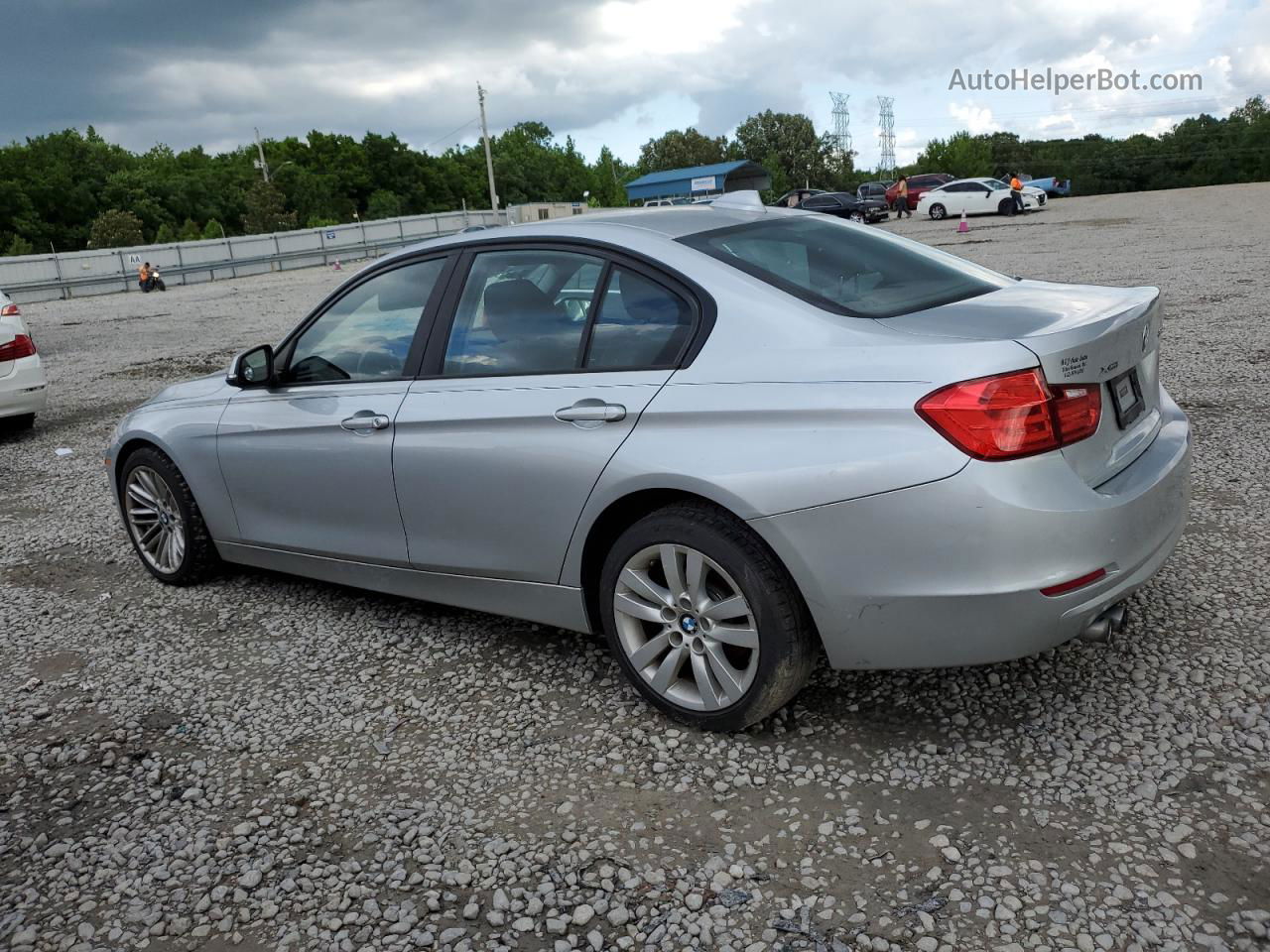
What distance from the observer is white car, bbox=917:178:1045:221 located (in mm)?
37500

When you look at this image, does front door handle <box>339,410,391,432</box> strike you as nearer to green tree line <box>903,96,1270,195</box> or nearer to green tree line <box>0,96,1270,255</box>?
green tree line <box>0,96,1270,255</box>

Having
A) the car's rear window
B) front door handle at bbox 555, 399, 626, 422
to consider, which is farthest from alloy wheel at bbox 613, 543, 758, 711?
the car's rear window

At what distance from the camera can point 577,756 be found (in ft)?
11.1

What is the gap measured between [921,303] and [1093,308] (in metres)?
0.52

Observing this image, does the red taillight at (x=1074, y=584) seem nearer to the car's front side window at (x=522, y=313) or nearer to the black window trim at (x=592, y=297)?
the black window trim at (x=592, y=297)

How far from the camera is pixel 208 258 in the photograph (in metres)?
44.9

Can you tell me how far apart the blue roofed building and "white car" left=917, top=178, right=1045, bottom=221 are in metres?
46.5

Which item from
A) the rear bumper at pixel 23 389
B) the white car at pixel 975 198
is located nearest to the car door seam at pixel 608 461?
the rear bumper at pixel 23 389

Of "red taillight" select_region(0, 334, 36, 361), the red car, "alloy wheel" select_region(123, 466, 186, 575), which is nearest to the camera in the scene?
"alloy wheel" select_region(123, 466, 186, 575)

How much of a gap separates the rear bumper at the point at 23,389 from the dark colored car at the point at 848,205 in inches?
1224

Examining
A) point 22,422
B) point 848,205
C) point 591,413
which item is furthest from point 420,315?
point 848,205

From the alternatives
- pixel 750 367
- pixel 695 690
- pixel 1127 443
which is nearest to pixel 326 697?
pixel 695 690

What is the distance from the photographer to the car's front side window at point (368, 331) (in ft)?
13.6

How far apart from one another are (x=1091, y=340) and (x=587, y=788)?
197 cm
